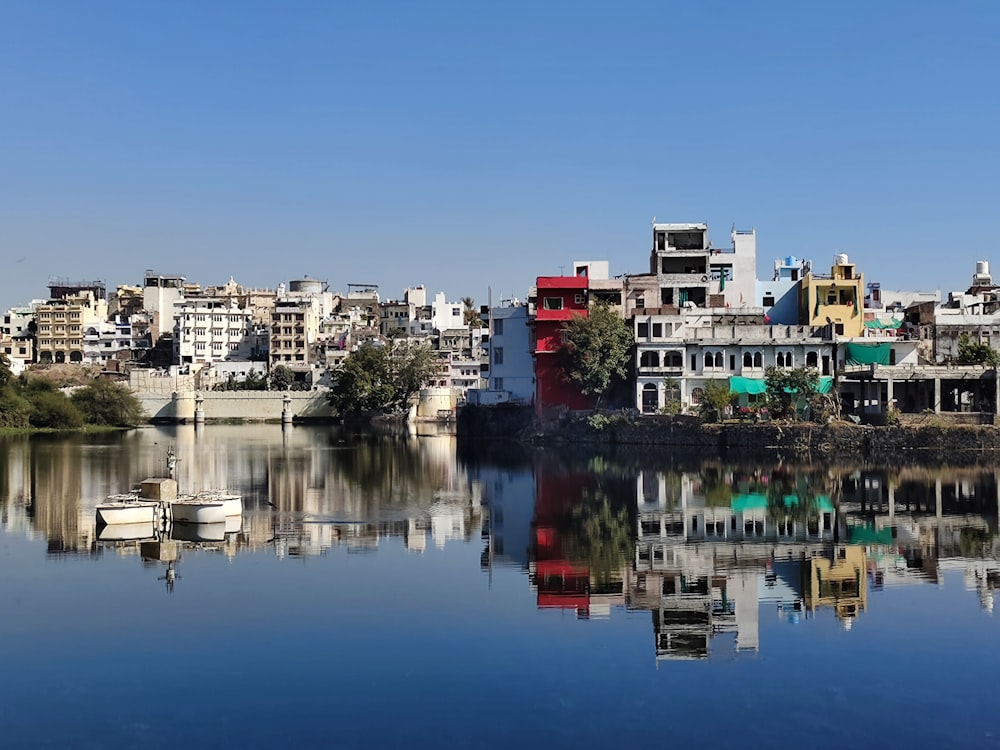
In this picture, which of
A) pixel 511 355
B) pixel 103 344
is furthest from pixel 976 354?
pixel 103 344

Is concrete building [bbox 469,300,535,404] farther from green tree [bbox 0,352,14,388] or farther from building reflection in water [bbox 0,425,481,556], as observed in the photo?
green tree [bbox 0,352,14,388]

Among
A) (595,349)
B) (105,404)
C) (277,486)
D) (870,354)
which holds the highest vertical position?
(595,349)

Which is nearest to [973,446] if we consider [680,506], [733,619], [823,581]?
[680,506]

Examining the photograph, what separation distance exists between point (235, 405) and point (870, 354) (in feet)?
219

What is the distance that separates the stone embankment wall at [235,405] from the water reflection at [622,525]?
52427mm

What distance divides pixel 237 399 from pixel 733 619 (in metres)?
97.1

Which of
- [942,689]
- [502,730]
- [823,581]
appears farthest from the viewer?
[823,581]

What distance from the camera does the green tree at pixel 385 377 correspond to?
10119 cm

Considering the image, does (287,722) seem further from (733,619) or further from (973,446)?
(973,446)

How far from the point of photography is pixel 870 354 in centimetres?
6619

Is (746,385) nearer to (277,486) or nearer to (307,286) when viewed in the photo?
(277,486)

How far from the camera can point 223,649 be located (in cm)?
1947

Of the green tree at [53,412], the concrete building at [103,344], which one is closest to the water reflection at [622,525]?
the green tree at [53,412]

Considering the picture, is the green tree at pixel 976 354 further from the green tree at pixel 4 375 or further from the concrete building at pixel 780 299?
the green tree at pixel 4 375
